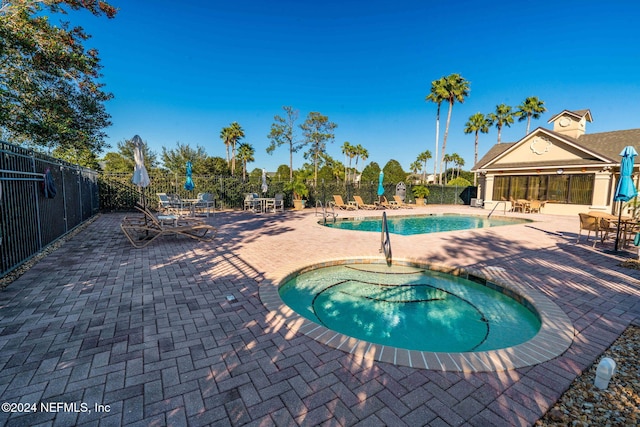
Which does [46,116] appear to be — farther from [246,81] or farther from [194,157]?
[194,157]

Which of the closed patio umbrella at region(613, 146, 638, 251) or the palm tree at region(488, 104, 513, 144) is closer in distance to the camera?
the closed patio umbrella at region(613, 146, 638, 251)

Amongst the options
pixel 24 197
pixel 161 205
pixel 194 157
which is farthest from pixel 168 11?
pixel 194 157

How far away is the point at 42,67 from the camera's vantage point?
9320 mm

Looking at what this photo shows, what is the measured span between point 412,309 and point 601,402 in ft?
7.81

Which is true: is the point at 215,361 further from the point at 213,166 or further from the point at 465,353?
the point at 213,166

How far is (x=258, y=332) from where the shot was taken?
9.76 ft

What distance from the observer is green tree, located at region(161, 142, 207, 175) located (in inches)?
1351

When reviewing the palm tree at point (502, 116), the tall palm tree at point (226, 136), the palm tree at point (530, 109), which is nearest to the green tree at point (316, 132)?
the tall palm tree at point (226, 136)

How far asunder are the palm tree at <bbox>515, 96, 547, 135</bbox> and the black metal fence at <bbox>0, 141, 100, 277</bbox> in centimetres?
4053

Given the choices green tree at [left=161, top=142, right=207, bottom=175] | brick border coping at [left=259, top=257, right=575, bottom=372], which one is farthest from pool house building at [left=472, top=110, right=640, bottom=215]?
green tree at [left=161, top=142, right=207, bottom=175]

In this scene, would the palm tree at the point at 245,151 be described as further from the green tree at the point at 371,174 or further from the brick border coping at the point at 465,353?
the brick border coping at the point at 465,353

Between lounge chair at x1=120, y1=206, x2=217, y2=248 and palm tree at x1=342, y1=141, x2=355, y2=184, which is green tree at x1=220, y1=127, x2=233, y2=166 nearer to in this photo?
palm tree at x1=342, y1=141, x2=355, y2=184

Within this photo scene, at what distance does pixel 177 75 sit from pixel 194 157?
18.9 metres

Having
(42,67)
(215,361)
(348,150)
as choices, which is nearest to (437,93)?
(348,150)
